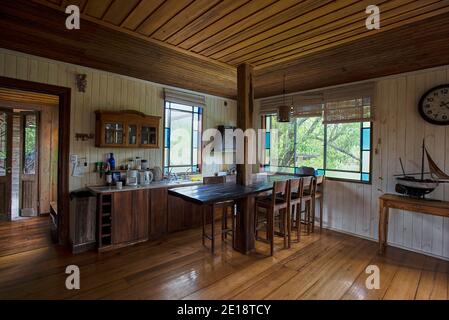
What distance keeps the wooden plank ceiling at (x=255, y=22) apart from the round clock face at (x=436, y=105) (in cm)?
71

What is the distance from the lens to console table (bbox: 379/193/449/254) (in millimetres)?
2711

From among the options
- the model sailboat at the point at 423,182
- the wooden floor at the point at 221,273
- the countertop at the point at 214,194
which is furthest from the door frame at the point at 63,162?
the model sailboat at the point at 423,182

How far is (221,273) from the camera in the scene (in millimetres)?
2564

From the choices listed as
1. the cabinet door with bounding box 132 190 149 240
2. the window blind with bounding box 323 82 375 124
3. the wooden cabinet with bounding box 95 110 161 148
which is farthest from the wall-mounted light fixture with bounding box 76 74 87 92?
the window blind with bounding box 323 82 375 124

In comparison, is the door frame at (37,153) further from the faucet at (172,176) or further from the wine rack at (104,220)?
the faucet at (172,176)

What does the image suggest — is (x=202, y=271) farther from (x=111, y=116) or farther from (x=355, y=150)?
(x=355, y=150)

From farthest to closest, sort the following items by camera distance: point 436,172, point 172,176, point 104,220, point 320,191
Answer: point 172,176
point 320,191
point 104,220
point 436,172

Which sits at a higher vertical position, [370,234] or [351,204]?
[351,204]

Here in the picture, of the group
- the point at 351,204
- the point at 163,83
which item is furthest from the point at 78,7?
the point at 351,204

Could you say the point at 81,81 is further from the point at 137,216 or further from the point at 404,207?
the point at 404,207

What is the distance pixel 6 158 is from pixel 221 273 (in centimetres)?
457

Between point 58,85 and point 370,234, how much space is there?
16.1 ft

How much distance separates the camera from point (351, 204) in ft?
12.5

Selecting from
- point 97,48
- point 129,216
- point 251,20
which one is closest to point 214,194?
point 129,216
